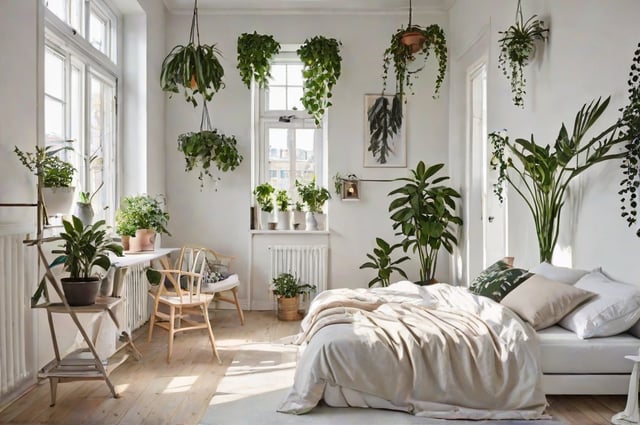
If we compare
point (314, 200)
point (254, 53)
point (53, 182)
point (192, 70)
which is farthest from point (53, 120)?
point (314, 200)

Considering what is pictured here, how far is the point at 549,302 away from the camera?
2.99 metres

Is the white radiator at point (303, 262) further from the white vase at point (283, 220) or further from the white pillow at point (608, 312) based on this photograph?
the white pillow at point (608, 312)

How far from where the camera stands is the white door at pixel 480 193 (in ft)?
16.1

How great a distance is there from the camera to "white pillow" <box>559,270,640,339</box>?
109 inches

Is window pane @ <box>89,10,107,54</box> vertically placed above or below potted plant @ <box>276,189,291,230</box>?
above

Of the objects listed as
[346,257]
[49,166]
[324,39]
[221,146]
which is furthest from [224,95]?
[49,166]

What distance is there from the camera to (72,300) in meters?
3.06

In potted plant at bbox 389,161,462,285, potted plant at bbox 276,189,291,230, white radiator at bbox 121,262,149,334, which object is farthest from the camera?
potted plant at bbox 276,189,291,230

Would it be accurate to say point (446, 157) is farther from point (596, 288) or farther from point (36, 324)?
point (36, 324)

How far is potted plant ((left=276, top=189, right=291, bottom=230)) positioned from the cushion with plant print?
102 inches

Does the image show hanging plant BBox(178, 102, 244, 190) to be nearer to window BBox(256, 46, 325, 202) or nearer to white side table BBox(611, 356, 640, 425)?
window BBox(256, 46, 325, 202)

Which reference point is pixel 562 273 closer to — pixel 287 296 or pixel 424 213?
pixel 424 213

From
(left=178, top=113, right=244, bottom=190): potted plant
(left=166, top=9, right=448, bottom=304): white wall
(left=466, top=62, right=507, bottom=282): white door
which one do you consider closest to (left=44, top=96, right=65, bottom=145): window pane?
(left=178, top=113, right=244, bottom=190): potted plant

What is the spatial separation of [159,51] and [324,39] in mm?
1705
